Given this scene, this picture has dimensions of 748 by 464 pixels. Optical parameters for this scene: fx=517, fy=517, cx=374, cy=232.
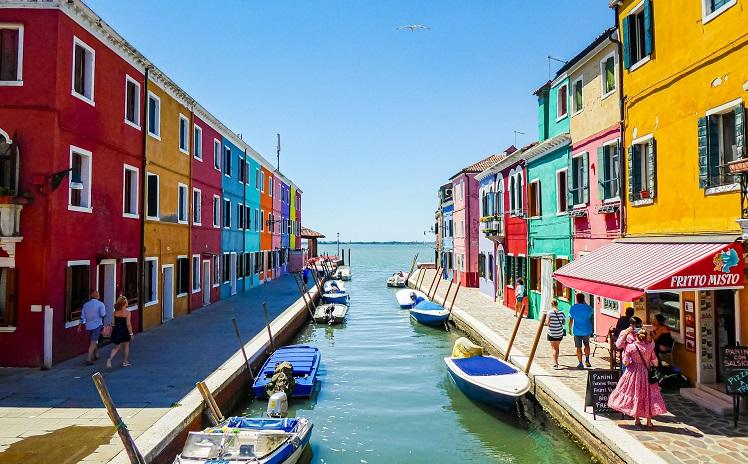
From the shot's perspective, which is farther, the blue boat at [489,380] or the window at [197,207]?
the window at [197,207]

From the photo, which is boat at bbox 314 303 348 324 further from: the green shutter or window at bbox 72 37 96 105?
the green shutter

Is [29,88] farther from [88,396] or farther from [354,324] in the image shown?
[354,324]

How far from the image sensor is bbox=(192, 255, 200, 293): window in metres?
23.9

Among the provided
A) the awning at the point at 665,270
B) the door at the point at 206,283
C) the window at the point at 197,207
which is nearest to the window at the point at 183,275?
the window at the point at 197,207

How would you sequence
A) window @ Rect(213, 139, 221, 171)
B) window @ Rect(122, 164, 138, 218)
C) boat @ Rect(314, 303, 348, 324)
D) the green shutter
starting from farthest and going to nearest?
window @ Rect(213, 139, 221, 171) < boat @ Rect(314, 303, 348, 324) < window @ Rect(122, 164, 138, 218) < the green shutter

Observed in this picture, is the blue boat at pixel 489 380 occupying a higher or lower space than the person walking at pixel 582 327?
lower

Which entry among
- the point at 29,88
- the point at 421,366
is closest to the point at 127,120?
the point at 29,88

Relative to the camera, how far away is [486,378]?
12609 millimetres

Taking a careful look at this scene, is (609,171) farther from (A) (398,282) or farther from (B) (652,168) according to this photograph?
(A) (398,282)

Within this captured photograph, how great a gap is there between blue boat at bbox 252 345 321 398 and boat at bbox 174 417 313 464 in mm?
3766

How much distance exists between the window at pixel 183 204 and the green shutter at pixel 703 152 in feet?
63.1

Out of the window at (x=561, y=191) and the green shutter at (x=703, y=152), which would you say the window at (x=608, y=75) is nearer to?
the window at (x=561, y=191)

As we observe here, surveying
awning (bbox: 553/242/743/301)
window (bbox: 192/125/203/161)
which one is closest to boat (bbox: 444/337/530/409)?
awning (bbox: 553/242/743/301)

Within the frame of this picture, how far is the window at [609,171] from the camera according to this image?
14.5m
